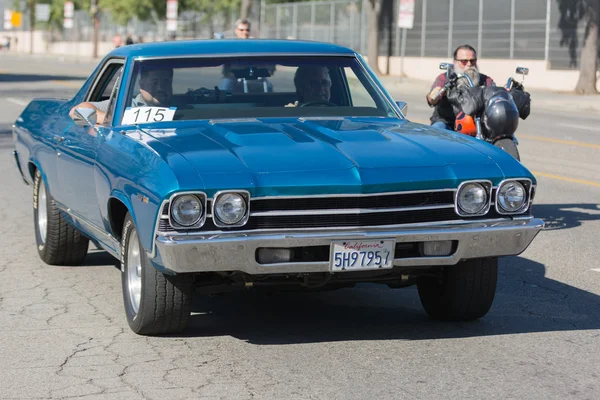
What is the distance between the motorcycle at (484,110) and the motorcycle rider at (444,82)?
0.48 feet

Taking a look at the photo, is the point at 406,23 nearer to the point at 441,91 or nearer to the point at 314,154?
the point at 441,91

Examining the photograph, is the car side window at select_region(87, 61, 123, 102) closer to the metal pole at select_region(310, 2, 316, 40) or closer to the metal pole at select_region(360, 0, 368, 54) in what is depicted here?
the metal pole at select_region(360, 0, 368, 54)

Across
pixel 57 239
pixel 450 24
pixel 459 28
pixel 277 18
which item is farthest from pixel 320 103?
pixel 277 18

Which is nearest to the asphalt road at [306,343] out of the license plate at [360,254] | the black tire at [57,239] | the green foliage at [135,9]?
the black tire at [57,239]

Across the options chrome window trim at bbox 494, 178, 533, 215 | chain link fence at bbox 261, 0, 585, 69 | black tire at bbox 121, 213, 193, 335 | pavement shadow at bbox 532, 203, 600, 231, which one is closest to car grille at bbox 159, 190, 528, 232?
chrome window trim at bbox 494, 178, 533, 215

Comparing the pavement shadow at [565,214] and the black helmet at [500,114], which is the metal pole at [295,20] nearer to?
the pavement shadow at [565,214]

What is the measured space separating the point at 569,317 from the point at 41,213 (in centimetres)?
404

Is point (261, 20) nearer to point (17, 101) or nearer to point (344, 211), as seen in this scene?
point (17, 101)

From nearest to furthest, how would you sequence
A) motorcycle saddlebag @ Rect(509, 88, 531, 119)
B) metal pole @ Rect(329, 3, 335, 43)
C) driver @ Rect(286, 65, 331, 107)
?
driver @ Rect(286, 65, 331, 107) < motorcycle saddlebag @ Rect(509, 88, 531, 119) < metal pole @ Rect(329, 3, 335, 43)

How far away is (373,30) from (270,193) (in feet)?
134

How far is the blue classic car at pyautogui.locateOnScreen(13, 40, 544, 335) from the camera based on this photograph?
5.76 metres

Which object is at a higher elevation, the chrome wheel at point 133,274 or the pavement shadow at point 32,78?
the pavement shadow at point 32,78

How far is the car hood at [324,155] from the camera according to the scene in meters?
5.82

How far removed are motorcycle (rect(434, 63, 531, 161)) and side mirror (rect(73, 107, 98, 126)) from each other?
12.3 ft
